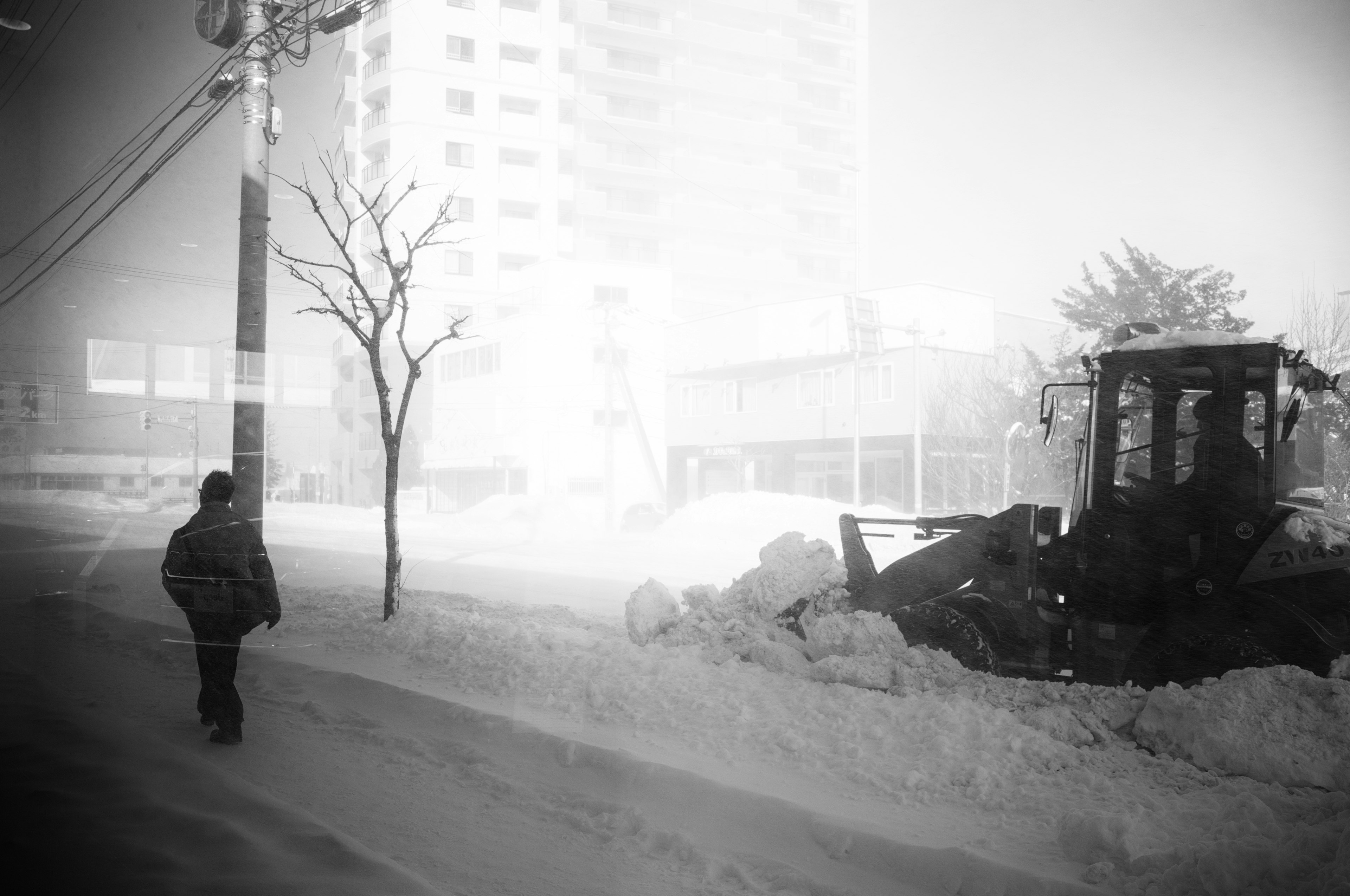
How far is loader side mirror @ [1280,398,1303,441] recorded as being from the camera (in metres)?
4.99

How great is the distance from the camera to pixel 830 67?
1975 centimetres

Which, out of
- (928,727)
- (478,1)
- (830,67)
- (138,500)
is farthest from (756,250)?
(928,727)

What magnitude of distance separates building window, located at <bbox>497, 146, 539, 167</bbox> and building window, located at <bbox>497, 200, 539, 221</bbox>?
0.64 metres

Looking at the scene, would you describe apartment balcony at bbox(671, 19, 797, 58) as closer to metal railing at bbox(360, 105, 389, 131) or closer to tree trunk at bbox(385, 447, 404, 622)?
metal railing at bbox(360, 105, 389, 131)

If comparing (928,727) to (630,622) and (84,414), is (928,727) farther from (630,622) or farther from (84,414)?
(84,414)

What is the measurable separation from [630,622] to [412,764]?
2.70 m

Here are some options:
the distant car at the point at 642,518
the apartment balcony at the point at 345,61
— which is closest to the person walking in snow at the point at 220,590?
the apartment balcony at the point at 345,61

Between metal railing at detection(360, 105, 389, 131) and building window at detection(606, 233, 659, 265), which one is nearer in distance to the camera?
metal railing at detection(360, 105, 389, 131)

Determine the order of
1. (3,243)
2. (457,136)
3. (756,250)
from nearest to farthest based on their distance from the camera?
(3,243)
(457,136)
(756,250)

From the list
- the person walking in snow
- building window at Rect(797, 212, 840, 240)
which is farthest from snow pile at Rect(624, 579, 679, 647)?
building window at Rect(797, 212, 840, 240)

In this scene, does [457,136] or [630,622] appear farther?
[457,136]

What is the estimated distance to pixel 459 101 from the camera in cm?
1325

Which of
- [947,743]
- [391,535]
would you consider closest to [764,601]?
[947,743]

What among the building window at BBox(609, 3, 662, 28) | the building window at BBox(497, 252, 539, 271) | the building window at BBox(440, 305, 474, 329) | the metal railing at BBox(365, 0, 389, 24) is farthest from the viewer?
the building window at BBox(609, 3, 662, 28)
